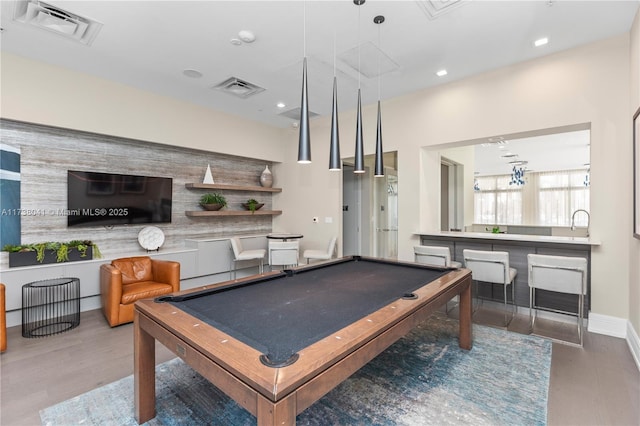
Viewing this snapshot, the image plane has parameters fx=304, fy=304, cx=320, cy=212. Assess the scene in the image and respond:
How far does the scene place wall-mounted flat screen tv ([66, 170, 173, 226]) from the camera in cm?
421

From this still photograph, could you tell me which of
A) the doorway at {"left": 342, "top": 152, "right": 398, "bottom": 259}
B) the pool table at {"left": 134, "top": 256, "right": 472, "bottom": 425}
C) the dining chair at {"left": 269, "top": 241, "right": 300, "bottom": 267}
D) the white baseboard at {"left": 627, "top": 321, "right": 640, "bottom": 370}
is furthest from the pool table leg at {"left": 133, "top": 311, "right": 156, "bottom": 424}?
the doorway at {"left": 342, "top": 152, "right": 398, "bottom": 259}

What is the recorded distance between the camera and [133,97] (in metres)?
4.49

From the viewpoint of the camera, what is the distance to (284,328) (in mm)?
1603

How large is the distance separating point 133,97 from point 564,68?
5.69 metres

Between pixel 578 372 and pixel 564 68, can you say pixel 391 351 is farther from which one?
pixel 564 68

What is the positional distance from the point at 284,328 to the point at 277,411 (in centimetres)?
57

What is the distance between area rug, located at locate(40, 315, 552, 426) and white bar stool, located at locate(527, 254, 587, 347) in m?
0.77

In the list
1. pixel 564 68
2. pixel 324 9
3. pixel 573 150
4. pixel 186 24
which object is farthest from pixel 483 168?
pixel 186 24

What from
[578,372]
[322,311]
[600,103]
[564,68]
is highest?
[564,68]

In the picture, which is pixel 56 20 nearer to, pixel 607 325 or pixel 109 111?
pixel 109 111

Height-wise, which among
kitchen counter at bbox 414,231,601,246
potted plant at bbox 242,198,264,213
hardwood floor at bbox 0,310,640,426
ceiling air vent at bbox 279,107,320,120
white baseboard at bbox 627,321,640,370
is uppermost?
ceiling air vent at bbox 279,107,320,120

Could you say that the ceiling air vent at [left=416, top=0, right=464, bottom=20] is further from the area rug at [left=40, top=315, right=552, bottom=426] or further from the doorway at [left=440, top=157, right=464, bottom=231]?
the doorway at [left=440, top=157, right=464, bottom=231]

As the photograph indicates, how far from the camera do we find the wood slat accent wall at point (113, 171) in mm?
3895

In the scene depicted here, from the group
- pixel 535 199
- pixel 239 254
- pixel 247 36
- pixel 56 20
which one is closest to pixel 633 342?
pixel 247 36
